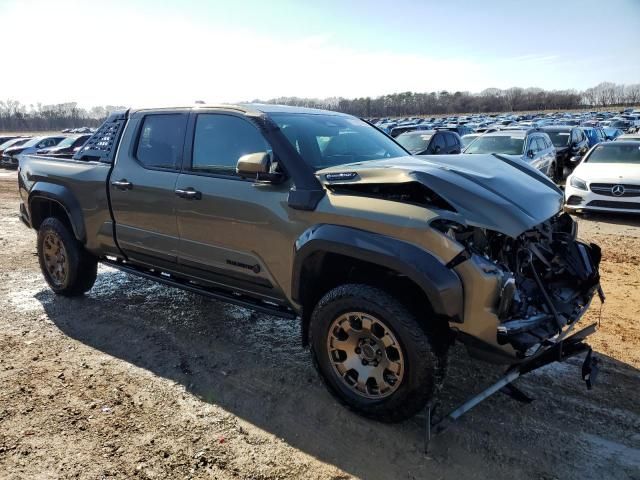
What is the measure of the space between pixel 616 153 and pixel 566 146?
5.00m

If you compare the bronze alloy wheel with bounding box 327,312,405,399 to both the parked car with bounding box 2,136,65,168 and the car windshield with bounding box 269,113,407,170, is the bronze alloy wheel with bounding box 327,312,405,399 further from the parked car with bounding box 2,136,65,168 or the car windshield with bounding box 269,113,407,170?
the parked car with bounding box 2,136,65,168

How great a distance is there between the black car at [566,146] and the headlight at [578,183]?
5.02 meters

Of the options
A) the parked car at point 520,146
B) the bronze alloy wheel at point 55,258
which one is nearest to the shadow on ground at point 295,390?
the bronze alloy wheel at point 55,258

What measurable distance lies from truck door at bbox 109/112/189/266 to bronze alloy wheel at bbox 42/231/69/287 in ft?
3.46

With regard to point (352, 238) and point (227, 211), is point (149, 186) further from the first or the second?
point (352, 238)

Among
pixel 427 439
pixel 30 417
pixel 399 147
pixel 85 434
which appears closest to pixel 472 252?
pixel 427 439

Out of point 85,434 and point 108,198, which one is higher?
point 108,198

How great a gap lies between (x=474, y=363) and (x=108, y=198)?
349 centimetres

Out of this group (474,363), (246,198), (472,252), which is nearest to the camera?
(472,252)

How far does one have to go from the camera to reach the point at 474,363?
151 inches

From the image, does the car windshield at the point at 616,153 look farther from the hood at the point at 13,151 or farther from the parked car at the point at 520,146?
the hood at the point at 13,151

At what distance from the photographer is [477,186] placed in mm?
2957

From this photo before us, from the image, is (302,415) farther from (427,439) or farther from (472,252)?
(472,252)

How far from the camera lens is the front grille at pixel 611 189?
8797 mm
